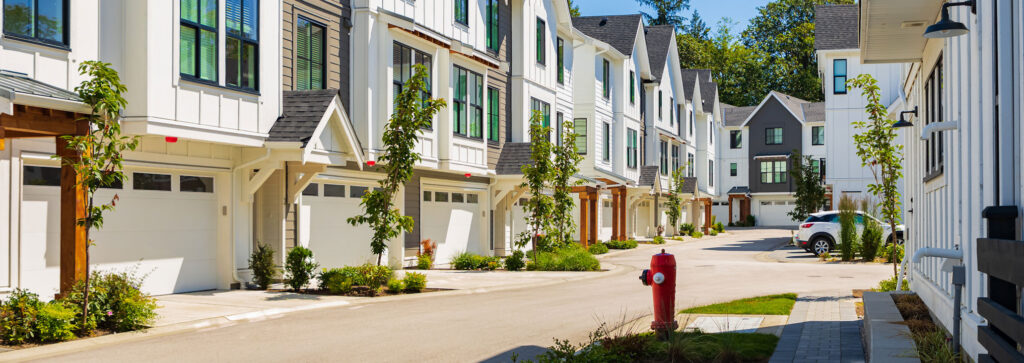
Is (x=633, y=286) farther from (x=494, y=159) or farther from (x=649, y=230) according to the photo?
(x=649, y=230)

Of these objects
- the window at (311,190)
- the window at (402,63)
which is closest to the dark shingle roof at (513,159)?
the window at (402,63)

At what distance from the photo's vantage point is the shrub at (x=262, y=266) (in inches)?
698

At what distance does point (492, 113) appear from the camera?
1110 inches

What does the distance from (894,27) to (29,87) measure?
10.7 meters

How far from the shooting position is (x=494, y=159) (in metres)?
28.4

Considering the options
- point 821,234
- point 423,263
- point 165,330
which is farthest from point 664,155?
point 165,330

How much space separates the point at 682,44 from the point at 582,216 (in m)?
55.6

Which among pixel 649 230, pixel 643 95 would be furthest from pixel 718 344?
pixel 649 230

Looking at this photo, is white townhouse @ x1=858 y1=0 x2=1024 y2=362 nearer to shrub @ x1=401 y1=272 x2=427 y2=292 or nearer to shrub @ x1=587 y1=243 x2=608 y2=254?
shrub @ x1=401 y1=272 x2=427 y2=292

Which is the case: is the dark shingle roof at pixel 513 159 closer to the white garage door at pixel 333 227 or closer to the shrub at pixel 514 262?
the shrub at pixel 514 262

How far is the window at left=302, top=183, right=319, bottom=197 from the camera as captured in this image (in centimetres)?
1983

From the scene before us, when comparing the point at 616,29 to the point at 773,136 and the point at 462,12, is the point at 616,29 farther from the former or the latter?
the point at 773,136

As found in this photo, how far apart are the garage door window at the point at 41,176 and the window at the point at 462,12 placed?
502 inches

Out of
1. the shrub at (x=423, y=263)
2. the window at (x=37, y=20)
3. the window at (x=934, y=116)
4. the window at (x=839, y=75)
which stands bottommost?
the shrub at (x=423, y=263)
